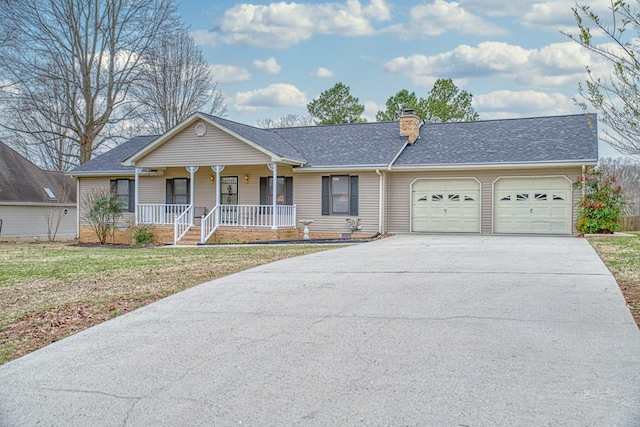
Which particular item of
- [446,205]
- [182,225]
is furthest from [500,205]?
[182,225]

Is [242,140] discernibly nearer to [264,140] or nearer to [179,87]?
[264,140]

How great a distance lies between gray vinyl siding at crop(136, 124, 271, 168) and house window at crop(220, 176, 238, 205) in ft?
5.99

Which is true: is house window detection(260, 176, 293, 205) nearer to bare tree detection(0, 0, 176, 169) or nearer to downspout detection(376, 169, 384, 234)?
downspout detection(376, 169, 384, 234)

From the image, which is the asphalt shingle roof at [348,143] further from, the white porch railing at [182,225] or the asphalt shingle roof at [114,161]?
the asphalt shingle roof at [114,161]

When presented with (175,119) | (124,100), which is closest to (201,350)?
(124,100)

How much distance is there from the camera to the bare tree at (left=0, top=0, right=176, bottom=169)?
2923 cm

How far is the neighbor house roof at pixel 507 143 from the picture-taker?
61.0ft

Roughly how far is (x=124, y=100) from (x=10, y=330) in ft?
91.4

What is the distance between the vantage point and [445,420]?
394 centimetres

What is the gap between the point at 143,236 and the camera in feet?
69.3

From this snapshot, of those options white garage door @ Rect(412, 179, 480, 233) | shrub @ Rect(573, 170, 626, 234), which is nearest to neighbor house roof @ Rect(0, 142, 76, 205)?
white garage door @ Rect(412, 179, 480, 233)

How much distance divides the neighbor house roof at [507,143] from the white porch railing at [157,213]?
8.62 meters

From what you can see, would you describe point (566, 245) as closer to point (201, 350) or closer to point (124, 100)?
point (201, 350)

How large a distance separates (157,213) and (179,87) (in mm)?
17359
